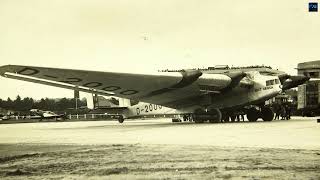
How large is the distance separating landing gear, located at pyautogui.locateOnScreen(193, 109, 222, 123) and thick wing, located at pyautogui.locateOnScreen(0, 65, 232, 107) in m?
1.31

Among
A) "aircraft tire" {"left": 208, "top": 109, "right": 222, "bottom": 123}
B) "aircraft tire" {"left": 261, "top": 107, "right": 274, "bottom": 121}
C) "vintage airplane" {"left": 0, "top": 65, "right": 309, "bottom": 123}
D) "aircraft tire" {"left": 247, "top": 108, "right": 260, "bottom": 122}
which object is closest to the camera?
"vintage airplane" {"left": 0, "top": 65, "right": 309, "bottom": 123}

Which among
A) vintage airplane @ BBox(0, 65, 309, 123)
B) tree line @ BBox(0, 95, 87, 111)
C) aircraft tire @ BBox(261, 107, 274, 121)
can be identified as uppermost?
tree line @ BBox(0, 95, 87, 111)

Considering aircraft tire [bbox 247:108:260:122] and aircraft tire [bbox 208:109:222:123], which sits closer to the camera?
aircraft tire [bbox 208:109:222:123]

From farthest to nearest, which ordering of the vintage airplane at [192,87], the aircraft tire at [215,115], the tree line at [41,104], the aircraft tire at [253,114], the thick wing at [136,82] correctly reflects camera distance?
the tree line at [41,104] → the aircraft tire at [253,114] → the aircraft tire at [215,115] → the vintage airplane at [192,87] → the thick wing at [136,82]

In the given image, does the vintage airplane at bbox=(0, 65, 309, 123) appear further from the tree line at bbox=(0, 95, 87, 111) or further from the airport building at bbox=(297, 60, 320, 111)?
the tree line at bbox=(0, 95, 87, 111)

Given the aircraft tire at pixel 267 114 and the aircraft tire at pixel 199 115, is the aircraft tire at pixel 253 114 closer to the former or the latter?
the aircraft tire at pixel 267 114

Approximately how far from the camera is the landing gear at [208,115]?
904 inches

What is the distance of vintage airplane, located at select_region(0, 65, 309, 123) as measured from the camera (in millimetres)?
19438

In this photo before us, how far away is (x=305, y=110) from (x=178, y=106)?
14.6 m

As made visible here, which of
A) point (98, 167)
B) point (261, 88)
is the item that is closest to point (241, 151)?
point (98, 167)

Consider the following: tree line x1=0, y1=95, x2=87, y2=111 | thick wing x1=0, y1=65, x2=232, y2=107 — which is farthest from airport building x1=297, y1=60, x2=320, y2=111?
tree line x1=0, y1=95, x2=87, y2=111

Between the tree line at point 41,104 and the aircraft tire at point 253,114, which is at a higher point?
the tree line at point 41,104

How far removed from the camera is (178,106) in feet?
85.7

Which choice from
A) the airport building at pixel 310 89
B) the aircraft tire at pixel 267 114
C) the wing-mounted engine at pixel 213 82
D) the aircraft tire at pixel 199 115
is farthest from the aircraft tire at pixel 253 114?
the airport building at pixel 310 89
